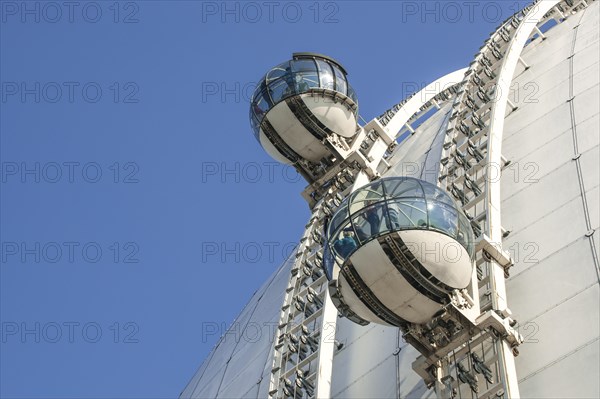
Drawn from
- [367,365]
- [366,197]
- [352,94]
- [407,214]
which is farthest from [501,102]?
[407,214]

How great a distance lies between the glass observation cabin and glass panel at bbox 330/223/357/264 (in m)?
10.1

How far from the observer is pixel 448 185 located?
30.8 metres

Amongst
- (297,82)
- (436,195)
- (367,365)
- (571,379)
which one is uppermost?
(297,82)

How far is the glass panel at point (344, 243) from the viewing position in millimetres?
24984

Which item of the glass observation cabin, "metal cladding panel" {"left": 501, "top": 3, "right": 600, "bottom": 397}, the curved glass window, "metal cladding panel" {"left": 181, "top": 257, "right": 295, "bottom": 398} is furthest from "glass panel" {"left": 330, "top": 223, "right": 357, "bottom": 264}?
the glass observation cabin

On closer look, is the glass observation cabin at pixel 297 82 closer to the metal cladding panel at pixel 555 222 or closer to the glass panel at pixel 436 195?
the metal cladding panel at pixel 555 222

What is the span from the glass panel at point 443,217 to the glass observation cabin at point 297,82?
10.4 metres

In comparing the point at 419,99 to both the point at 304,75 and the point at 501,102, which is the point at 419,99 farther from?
the point at 304,75

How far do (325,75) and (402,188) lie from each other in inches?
426

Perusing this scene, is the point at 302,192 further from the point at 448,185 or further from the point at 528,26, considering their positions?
the point at 528,26

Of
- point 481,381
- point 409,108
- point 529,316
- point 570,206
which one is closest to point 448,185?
Answer: point 570,206

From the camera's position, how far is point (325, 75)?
117 ft

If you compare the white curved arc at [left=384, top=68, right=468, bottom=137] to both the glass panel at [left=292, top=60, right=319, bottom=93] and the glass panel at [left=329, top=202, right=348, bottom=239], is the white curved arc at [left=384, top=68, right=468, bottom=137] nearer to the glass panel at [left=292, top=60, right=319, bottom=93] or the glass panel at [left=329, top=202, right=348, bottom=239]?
the glass panel at [left=292, top=60, right=319, bottom=93]

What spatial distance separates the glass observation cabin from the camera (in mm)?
35250
